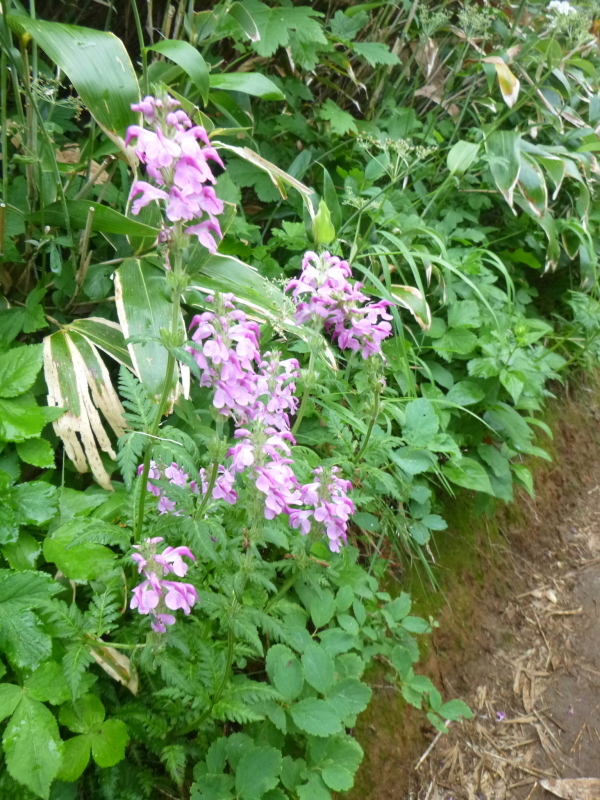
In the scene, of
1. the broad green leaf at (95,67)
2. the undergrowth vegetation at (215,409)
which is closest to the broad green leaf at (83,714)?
the undergrowth vegetation at (215,409)

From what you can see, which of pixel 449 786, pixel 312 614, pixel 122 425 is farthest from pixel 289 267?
pixel 449 786

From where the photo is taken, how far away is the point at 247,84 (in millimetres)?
1645

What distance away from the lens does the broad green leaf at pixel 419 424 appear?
1.47m

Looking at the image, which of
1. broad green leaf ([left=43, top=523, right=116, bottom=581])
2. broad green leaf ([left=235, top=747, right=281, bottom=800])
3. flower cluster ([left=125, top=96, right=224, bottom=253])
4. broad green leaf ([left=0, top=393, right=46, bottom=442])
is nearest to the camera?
flower cluster ([left=125, top=96, right=224, bottom=253])

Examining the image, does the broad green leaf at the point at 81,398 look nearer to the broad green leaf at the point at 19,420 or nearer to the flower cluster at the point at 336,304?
the broad green leaf at the point at 19,420

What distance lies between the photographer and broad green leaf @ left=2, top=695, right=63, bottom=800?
86 cm

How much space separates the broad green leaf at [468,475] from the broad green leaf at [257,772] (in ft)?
3.50

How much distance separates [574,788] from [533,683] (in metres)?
0.31

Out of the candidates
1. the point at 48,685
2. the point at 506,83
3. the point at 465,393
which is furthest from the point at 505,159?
the point at 48,685

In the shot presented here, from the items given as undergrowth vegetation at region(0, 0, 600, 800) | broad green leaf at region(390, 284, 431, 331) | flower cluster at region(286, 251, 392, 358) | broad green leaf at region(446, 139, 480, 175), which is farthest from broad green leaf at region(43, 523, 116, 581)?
broad green leaf at region(446, 139, 480, 175)

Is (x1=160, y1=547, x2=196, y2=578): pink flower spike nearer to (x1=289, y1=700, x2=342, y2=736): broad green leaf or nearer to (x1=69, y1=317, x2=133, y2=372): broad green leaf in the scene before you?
(x1=289, y1=700, x2=342, y2=736): broad green leaf

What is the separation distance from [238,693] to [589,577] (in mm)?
1848

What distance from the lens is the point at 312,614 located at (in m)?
1.27

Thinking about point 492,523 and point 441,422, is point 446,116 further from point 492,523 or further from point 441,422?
point 492,523
